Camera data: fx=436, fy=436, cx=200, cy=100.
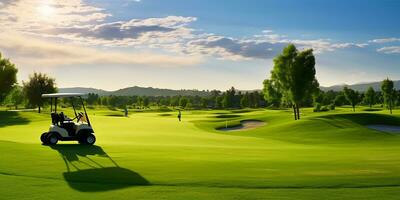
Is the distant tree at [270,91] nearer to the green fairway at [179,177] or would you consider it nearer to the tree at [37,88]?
the tree at [37,88]

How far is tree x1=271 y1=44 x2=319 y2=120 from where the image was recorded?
219 feet

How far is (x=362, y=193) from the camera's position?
12.8 m

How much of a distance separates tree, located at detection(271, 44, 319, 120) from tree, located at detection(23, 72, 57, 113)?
50164 mm

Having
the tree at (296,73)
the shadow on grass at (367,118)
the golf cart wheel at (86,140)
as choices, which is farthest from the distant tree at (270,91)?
the golf cart wheel at (86,140)

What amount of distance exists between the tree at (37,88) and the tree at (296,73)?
50164 millimetres

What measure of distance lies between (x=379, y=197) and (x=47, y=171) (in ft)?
36.8

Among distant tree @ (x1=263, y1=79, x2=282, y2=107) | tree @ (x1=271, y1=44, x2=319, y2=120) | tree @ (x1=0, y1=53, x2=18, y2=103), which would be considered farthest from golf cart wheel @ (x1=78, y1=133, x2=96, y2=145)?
tree @ (x1=0, y1=53, x2=18, y2=103)

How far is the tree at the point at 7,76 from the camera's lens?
8950 cm

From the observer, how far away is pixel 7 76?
90.1 m

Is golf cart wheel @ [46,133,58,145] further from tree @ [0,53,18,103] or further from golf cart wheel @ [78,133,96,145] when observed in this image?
tree @ [0,53,18,103]

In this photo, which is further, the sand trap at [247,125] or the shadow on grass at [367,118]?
the sand trap at [247,125]

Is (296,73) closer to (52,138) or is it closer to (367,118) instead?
(367,118)

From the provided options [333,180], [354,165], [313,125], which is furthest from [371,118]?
[333,180]

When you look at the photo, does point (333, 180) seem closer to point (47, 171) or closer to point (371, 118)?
point (47, 171)
